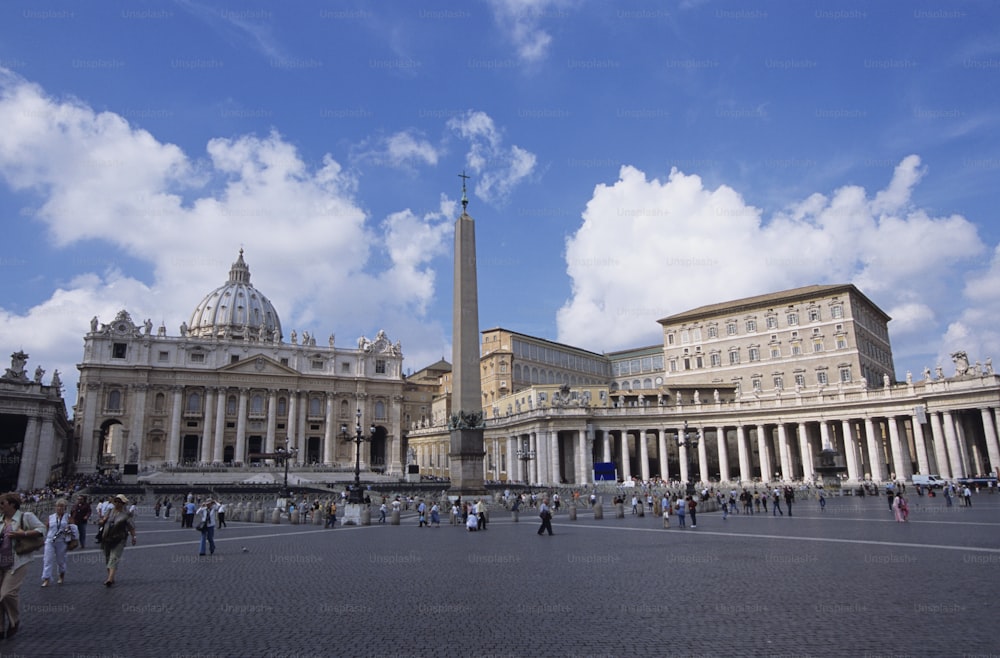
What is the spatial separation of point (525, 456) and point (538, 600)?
4044cm

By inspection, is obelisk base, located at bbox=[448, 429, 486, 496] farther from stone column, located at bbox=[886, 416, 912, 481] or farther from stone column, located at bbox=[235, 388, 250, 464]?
stone column, located at bbox=[235, 388, 250, 464]

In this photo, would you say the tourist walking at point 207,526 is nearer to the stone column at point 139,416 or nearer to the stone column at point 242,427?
the stone column at point 242,427

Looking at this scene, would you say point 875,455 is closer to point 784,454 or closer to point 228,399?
point 784,454

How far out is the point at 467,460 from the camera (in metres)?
28.0

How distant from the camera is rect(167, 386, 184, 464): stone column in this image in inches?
3120

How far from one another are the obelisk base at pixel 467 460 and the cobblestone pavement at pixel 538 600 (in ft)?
38.0

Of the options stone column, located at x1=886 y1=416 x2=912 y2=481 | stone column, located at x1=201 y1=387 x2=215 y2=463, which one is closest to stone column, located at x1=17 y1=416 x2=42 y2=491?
stone column, located at x1=201 y1=387 x2=215 y2=463

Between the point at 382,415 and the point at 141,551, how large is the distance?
79.2 meters

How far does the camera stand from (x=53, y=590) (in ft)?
31.9

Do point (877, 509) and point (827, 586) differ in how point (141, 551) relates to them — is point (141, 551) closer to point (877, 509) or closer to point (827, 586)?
point (827, 586)

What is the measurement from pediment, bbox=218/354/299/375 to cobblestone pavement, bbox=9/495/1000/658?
72.9 metres

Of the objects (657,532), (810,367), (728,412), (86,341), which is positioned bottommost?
(657,532)

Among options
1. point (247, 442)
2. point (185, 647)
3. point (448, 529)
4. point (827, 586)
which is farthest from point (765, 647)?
point (247, 442)

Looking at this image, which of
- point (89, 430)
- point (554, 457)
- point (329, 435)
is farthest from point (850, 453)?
point (89, 430)
